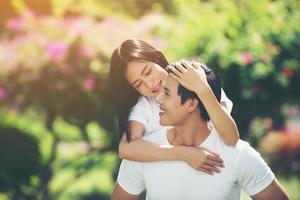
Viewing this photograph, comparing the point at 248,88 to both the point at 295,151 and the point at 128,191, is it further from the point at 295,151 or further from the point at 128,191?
the point at 128,191

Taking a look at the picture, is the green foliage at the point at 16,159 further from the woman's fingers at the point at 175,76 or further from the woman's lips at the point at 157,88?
the woman's fingers at the point at 175,76

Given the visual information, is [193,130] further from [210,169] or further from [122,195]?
[122,195]

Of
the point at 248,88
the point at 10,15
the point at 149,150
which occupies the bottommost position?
the point at 248,88

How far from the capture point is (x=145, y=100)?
3.54 m

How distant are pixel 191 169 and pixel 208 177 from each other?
0.08 metres

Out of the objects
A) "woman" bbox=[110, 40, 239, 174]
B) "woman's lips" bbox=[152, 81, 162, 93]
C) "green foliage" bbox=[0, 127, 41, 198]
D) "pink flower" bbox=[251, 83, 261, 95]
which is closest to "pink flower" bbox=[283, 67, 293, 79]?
"pink flower" bbox=[251, 83, 261, 95]

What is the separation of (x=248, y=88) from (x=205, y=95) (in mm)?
3550

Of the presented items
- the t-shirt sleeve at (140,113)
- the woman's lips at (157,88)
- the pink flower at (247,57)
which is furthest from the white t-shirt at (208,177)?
the pink flower at (247,57)

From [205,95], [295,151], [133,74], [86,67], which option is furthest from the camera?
[295,151]

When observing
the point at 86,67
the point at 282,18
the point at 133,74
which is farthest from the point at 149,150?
the point at 282,18

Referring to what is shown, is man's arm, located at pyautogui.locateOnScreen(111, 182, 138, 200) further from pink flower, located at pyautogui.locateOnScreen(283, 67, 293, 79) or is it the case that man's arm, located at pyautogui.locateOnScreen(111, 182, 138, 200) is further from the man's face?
pink flower, located at pyautogui.locateOnScreen(283, 67, 293, 79)

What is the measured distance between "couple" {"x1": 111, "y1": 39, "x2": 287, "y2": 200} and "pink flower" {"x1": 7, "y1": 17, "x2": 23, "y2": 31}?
11.5ft

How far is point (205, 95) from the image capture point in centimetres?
268

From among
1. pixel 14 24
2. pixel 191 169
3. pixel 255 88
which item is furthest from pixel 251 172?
pixel 14 24
